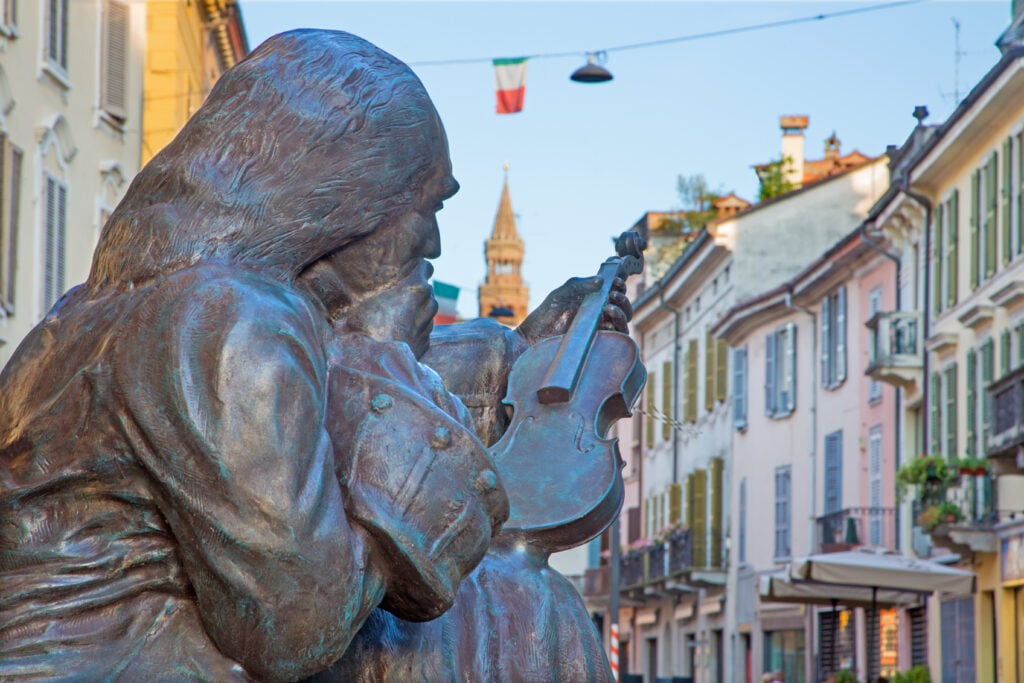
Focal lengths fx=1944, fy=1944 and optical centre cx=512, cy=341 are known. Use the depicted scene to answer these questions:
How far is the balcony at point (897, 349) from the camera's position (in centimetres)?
3241

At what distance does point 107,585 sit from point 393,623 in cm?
30

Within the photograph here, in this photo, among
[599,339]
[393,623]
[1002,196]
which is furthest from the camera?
[1002,196]

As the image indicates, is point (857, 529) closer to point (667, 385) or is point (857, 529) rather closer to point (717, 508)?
point (717, 508)

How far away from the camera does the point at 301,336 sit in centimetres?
165

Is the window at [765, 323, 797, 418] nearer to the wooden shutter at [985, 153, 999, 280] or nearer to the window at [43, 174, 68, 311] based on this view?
the wooden shutter at [985, 153, 999, 280]

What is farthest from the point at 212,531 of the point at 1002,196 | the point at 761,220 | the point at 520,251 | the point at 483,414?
the point at 520,251

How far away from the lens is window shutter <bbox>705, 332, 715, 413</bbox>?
45.9 metres

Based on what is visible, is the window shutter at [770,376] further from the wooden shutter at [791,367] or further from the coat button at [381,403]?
the coat button at [381,403]

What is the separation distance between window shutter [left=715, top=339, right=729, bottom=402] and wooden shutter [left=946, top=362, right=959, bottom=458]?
1365cm

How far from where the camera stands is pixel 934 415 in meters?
31.7

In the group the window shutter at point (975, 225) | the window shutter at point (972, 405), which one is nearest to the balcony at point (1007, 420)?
the window shutter at point (972, 405)

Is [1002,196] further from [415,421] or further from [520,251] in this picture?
[520,251]

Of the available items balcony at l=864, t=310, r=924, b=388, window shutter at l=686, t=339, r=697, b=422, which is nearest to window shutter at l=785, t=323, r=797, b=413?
balcony at l=864, t=310, r=924, b=388

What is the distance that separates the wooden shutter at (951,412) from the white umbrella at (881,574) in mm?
9804
